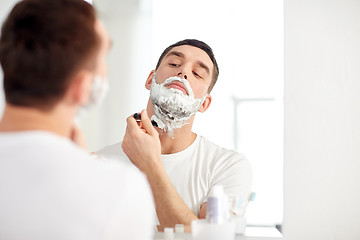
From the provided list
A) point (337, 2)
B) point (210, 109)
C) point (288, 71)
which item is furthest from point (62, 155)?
point (337, 2)

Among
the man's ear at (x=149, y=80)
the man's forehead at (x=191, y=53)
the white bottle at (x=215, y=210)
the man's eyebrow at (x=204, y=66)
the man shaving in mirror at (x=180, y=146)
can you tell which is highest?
the man's forehead at (x=191, y=53)

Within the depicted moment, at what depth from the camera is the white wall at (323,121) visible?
1213mm

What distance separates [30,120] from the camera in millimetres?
608

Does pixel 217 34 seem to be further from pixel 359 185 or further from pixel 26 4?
pixel 26 4

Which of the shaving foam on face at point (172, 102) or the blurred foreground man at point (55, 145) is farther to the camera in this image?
the shaving foam on face at point (172, 102)

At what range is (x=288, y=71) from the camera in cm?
126

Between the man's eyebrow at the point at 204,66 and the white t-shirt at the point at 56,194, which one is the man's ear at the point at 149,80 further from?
the white t-shirt at the point at 56,194

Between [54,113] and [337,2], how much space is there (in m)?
1.00

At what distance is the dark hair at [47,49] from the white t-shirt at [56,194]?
71 millimetres

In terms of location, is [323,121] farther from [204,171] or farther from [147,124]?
[147,124]

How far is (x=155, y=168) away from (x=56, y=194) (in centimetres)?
70

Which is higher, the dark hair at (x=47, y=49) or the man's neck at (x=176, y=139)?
the dark hair at (x=47, y=49)

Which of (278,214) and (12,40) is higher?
(12,40)

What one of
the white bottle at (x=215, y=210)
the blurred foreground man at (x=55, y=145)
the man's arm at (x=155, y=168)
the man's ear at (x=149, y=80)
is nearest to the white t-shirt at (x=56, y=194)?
the blurred foreground man at (x=55, y=145)
